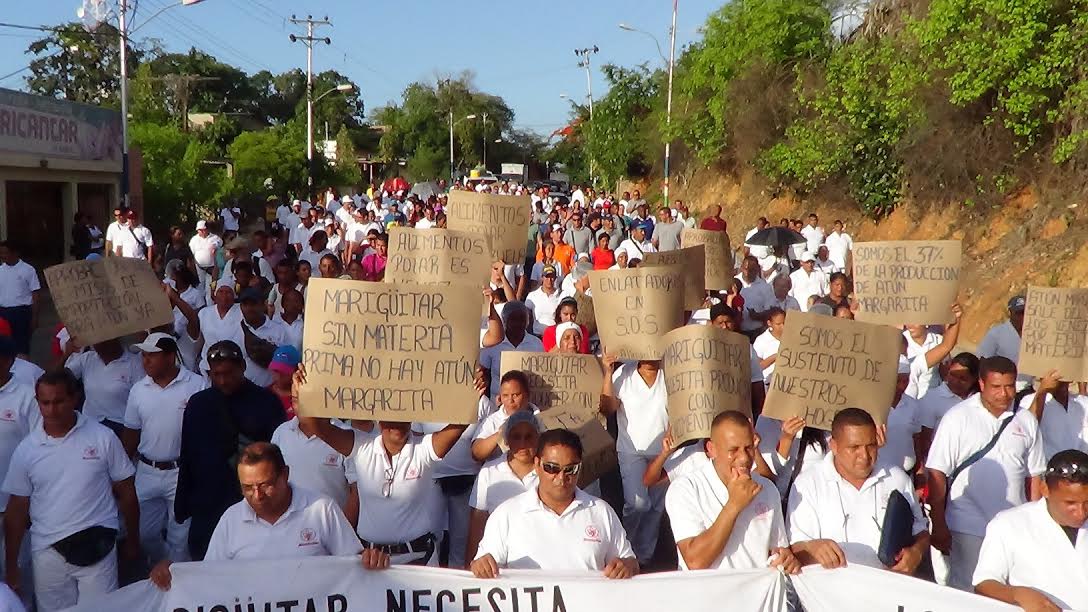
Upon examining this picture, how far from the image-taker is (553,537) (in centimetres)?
425

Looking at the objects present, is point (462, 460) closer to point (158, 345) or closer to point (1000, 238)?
point (158, 345)

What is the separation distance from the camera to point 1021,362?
610cm

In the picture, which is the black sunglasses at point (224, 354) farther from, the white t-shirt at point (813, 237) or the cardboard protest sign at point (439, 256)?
the white t-shirt at point (813, 237)

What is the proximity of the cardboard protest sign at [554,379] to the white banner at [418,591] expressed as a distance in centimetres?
216

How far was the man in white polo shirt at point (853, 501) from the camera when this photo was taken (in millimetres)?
4363

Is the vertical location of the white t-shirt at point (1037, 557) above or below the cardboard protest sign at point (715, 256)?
below

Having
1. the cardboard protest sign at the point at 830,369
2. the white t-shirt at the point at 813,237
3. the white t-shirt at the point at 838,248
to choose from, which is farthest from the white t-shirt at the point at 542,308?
the white t-shirt at the point at 838,248

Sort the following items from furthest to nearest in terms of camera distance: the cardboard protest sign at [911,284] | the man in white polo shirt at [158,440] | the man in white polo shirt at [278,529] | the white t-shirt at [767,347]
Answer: the white t-shirt at [767,347], the cardboard protest sign at [911,284], the man in white polo shirt at [158,440], the man in white polo shirt at [278,529]

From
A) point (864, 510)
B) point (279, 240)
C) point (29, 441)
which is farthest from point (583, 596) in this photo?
point (279, 240)

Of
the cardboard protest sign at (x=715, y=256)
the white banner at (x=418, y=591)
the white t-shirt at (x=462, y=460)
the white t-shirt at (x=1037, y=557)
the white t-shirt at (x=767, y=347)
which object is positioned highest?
the cardboard protest sign at (x=715, y=256)

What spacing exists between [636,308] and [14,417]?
11.7ft

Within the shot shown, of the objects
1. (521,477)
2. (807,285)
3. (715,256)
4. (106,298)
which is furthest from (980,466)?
(807,285)

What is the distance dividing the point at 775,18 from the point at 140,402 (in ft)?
87.9

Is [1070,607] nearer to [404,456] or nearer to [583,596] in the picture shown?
[583,596]
